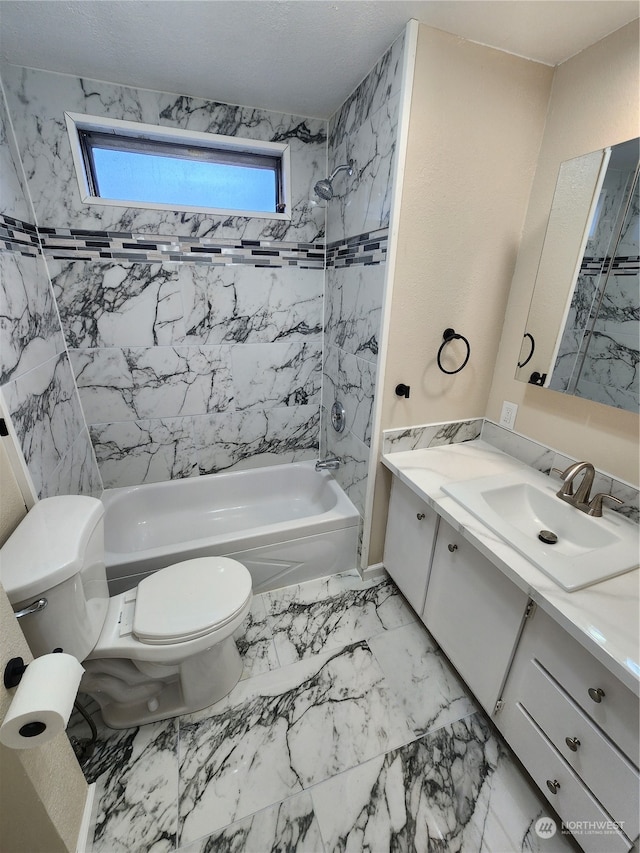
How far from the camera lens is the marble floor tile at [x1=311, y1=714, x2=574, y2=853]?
1.03 meters

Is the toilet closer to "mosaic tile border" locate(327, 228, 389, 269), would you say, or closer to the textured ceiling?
"mosaic tile border" locate(327, 228, 389, 269)

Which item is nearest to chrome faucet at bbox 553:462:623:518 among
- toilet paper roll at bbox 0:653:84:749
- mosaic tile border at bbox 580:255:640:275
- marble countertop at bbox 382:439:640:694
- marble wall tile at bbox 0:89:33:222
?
marble countertop at bbox 382:439:640:694

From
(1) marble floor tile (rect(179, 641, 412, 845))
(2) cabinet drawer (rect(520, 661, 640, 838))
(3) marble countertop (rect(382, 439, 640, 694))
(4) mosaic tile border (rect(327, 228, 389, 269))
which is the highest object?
(4) mosaic tile border (rect(327, 228, 389, 269))

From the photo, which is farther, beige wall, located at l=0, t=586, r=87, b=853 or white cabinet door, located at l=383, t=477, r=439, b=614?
white cabinet door, located at l=383, t=477, r=439, b=614

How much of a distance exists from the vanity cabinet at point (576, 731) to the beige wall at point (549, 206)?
0.63 metres

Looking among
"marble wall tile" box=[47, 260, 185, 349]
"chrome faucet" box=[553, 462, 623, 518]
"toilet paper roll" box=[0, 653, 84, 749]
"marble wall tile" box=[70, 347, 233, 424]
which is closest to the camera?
"toilet paper roll" box=[0, 653, 84, 749]

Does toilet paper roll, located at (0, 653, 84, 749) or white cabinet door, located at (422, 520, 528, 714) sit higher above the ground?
toilet paper roll, located at (0, 653, 84, 749)

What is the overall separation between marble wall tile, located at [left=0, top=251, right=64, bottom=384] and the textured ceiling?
29.8 inches

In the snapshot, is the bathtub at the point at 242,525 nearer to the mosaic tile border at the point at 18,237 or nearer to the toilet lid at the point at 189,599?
the toilet lid at the point at 189,599

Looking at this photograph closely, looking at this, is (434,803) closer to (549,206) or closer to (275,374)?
(275,374)

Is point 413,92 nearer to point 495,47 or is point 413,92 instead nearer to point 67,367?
point 495,47

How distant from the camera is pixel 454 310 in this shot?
150 centimetres

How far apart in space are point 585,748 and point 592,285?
1.40 metres

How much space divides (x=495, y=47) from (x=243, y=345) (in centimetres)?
162
